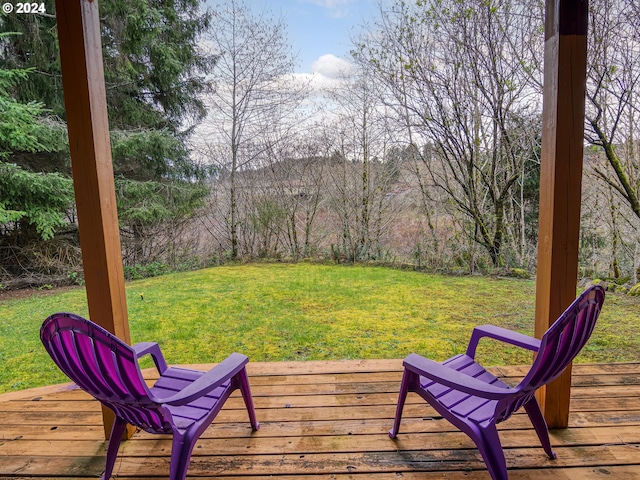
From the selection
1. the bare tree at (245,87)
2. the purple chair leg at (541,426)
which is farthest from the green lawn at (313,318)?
the bare tree at (245,87)

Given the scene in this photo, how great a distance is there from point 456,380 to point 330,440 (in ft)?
2.20

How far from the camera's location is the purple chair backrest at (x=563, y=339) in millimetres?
1146

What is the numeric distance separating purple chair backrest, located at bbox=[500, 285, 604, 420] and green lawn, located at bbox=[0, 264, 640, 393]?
4.39ft

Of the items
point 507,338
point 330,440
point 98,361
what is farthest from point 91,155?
point 507,338

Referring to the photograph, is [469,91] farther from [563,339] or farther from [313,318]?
[563,339]

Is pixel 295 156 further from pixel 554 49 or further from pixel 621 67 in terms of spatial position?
pixel 554 49

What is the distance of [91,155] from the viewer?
144cm

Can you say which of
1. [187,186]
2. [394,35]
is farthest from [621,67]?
[187,186]

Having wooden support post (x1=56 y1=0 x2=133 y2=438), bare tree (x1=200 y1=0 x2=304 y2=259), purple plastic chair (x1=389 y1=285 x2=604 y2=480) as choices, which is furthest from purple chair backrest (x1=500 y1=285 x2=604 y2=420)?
bare tree (x1=200 y1=0 x2=304 y2=259)

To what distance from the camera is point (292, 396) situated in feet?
6.31

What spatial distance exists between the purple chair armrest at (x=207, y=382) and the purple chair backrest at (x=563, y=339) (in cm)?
102

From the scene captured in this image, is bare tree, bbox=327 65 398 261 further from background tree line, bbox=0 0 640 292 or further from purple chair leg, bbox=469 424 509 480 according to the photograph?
purple chair leg, bbox=469 424 509 480

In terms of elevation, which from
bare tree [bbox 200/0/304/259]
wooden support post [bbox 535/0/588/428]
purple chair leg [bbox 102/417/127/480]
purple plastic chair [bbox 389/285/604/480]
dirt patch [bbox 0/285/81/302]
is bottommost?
dirt patch [bbox 0/285/81/302]

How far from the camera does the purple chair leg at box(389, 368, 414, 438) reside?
5.00 ft
